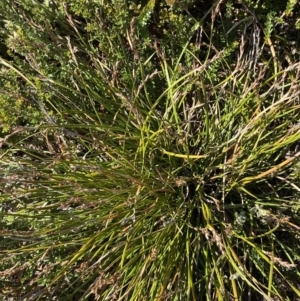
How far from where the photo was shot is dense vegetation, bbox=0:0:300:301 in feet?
3.94

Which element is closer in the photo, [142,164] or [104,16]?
[142,164]

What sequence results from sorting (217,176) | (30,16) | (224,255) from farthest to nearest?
(30,16) → (217,176) → (224,255)

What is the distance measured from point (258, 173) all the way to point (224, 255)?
0.25m

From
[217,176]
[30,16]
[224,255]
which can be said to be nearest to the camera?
[224,255]

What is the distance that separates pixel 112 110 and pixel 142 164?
0.17 meters

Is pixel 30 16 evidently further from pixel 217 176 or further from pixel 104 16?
pixel 217 176

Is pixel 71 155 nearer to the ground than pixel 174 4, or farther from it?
nearer to the ground

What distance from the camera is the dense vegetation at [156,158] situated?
1200 mm

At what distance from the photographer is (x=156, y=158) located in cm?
131

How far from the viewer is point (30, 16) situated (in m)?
1.38

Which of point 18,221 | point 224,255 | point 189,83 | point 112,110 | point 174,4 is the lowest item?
point 18,221

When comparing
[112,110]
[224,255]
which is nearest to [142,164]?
[112,110]

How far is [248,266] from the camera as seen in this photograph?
136 cm

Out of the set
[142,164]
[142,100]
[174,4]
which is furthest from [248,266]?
[174,4]
